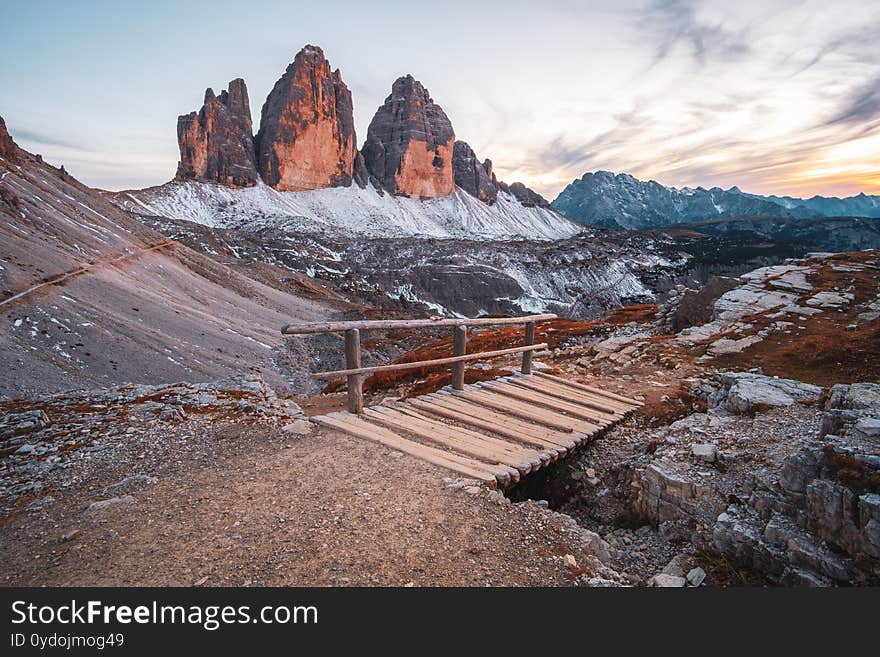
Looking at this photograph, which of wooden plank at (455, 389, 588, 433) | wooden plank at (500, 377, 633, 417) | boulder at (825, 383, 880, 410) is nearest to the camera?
boulder at (825, 383, 880, 410)

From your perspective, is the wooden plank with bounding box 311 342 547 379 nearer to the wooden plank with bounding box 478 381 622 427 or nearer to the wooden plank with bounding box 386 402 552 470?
the wooden plank with bounding box 478 381 622 427

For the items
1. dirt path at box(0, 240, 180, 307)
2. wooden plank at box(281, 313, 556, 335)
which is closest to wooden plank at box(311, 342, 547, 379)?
wooden plank at box(281, 313, 556, 335)

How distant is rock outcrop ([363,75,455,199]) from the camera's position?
188 metres

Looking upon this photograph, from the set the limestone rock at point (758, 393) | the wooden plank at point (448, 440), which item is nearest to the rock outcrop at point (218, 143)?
the wooden plank at point (448, 440)

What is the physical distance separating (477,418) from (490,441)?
3.49 ft

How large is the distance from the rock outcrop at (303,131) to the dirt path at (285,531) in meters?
171

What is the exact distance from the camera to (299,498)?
5.59 m

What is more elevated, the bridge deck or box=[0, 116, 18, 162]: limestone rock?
box=[0, 116, 18, 162]: limestone rock

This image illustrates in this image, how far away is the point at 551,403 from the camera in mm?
10258

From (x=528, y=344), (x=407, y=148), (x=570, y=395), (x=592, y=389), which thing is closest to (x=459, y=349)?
(x=528, y=344)

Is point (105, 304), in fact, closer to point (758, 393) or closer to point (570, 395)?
point (570, 395)

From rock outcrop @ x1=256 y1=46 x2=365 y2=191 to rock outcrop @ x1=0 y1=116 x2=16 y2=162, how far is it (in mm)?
116349

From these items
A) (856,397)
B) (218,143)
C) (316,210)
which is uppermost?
(218,143)

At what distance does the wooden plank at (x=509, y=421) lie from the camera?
8290 millimetres
